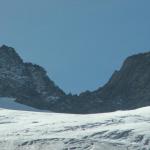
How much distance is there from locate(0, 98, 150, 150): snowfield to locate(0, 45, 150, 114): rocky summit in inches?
1723

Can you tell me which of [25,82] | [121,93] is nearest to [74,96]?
[25,82]

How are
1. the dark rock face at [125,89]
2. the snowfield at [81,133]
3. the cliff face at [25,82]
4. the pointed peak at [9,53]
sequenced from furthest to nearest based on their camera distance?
the pointed peak at [9,53] → the cliff face at [25,82] → the dark rock face at [125,89] → the snowfield at [81,133]

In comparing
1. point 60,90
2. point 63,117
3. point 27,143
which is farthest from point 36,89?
point 27,143

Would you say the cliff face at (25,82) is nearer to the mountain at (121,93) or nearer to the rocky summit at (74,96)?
the rocky summit at (74,96)

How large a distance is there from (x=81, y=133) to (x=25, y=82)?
6463 centimetres

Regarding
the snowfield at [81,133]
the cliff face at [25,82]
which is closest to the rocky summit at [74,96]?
the cliff face at [25,82]

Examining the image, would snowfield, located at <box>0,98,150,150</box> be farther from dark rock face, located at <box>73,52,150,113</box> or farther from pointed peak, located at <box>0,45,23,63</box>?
pointed peak, located at <box>0,45,23,63</box>

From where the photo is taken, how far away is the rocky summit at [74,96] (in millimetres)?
103125

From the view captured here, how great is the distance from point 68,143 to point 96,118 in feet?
22.0

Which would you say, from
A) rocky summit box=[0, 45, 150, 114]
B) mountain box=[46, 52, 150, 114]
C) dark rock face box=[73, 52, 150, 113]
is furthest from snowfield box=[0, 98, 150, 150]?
mountain box=[46, 52, 150, 114]

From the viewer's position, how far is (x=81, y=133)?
4844 centimetres

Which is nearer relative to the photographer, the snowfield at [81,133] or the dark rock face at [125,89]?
the snowfield at [81,133]

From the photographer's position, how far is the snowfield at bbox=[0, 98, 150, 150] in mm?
46000

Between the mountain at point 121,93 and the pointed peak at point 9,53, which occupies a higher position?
the pointed peak at point 9,53
